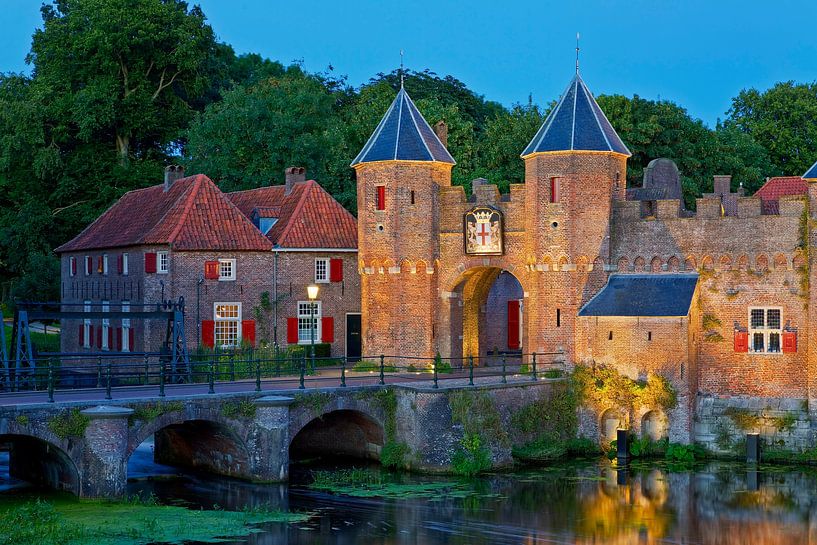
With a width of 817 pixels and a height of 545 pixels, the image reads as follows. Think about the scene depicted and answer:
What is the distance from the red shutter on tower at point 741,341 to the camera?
30.4 meters

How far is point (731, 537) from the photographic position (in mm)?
22344

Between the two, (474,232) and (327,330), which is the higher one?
(474,232)

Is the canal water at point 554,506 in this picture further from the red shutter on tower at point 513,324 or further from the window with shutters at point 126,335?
the red shutter on tower at point 513,324

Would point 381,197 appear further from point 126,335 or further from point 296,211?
Result: point 126,335

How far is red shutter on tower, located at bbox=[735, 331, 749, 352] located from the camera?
30.4 metres

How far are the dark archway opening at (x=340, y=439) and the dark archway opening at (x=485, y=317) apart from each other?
364 cm

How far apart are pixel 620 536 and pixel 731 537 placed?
215 centimetres

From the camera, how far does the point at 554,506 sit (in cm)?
2481

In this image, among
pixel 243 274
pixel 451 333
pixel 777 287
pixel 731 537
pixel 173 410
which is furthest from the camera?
pixel 243 274

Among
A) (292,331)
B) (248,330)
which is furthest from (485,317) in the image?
(248,330)

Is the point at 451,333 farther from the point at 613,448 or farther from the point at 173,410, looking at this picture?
the point at 173,410

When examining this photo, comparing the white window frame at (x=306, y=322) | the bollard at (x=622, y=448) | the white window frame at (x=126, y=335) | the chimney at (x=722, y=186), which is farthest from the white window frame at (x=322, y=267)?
the chimney at (x=722, y=186)

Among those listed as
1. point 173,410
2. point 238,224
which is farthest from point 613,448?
point 238,224

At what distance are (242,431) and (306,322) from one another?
38.7ft
